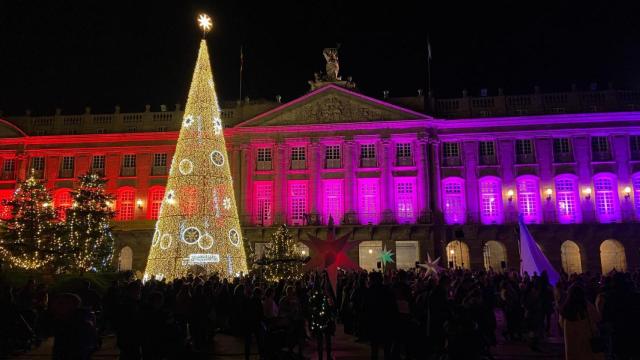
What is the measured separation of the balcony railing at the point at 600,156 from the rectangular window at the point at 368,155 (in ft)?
54.2

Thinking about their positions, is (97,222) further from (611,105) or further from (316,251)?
(611,105)

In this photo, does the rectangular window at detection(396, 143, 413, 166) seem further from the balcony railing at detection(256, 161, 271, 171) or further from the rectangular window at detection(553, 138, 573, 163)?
the rectangular window at detection(553, 138, 573, 163)

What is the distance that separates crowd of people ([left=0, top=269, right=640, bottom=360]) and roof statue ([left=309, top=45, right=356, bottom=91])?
2859 cm

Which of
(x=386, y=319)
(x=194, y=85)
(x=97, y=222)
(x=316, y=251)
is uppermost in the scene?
(x=194, y=85)

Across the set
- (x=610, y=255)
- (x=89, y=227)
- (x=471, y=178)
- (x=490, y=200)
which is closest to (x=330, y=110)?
(x=471, y=178)

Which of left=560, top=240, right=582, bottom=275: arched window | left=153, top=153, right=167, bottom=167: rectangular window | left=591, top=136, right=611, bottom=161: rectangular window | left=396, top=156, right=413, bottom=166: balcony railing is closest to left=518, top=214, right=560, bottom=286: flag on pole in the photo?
left=396, top=156, right=413, bottom=166: balcony railing

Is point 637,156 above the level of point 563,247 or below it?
above

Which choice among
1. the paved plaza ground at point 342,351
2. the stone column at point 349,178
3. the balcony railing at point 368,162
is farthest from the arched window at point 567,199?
the paved plaza ground at point 342,351

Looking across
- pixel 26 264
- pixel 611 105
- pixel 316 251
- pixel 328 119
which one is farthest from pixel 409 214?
pixel 316 251

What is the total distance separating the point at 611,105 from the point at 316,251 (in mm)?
37106

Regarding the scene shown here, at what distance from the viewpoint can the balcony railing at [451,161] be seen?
43094 mm

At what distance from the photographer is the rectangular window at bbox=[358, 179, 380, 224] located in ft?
139

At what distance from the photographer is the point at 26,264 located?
27750 millimetres

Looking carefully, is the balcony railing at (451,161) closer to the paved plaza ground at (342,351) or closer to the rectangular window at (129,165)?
the rectangular window at (129,165)
